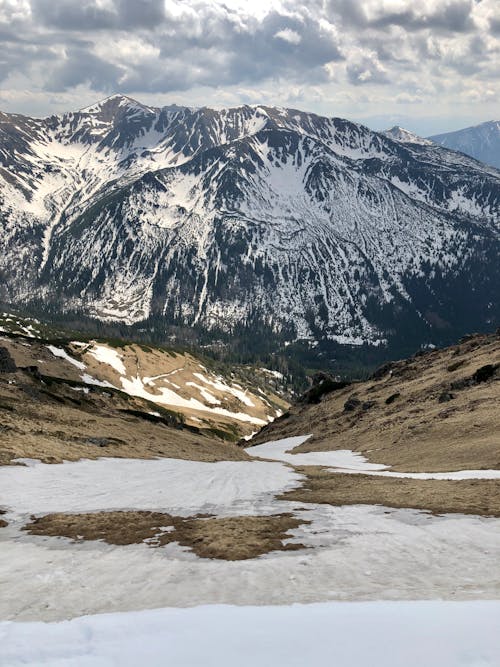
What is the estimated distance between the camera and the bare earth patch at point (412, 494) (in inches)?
741

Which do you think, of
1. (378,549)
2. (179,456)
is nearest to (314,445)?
(179,456)

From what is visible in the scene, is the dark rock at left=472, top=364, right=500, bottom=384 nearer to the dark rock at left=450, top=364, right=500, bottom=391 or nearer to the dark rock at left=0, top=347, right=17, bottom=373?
the dark rock at left=450, top=364, right=500, bottom=391

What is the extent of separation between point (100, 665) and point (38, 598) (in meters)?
4.44

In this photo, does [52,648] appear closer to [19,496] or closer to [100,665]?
[100,665]

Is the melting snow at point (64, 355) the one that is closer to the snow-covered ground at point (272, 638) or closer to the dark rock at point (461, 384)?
the dark rock at point (461, 384)

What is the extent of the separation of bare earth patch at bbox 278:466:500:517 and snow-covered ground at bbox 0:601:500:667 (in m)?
11.1

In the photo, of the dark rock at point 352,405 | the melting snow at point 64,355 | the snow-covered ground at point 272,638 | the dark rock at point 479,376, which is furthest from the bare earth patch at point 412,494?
the melting snow at point 64,355

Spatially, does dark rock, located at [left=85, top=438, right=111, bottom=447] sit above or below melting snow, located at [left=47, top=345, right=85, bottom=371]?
above

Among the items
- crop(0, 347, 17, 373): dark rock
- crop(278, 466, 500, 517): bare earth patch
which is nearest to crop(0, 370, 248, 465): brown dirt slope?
crop(0, 347, 17, 373): dark rock

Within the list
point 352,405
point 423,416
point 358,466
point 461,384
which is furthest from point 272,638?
point 352,405

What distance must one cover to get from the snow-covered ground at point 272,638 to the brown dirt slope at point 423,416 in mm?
24791

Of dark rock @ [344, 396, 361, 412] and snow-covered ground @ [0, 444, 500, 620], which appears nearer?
snow-covered ground @ [0, 444, 500, 620]

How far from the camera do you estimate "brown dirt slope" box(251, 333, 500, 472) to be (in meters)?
37.2

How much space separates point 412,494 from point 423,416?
105 feet
